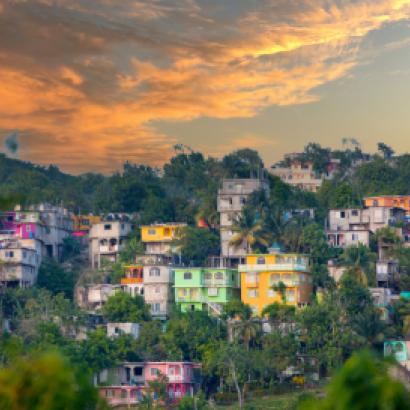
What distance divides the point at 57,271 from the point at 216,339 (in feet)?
36.4

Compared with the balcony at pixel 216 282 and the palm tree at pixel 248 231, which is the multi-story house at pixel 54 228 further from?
the balcony at pixel 216 282

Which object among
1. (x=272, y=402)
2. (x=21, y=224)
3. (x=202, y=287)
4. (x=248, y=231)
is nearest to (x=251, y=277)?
(x=202, y=287)

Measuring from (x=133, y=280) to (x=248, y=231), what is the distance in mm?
5489

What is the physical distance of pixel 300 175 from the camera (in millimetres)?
82250

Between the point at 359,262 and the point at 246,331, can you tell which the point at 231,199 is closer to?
the point at 359,262

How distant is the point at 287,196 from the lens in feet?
209

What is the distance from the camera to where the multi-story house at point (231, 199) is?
58.0 m

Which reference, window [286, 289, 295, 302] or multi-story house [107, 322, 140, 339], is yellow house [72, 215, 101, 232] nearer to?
window [286, 289, 295, 302]

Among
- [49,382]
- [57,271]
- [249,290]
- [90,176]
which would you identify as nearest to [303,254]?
[249,290]

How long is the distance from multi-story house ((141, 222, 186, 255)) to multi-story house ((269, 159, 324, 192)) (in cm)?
A: 2114

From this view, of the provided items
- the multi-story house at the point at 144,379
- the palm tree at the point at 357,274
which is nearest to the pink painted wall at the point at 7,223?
the multi-story house at the point at 144,379

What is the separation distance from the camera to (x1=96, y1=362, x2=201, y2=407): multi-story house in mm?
47125

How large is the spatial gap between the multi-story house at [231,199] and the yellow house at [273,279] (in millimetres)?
4276

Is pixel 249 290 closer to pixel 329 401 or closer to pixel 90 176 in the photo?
pixel 90 176
